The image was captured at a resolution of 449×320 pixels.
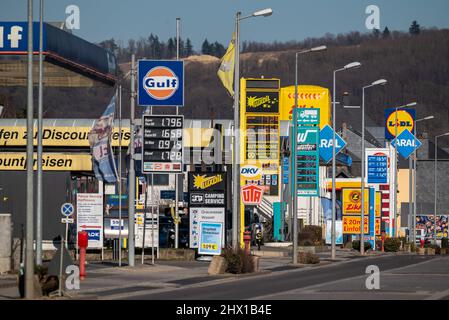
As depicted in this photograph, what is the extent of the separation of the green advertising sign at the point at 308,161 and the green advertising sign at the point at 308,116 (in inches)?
15.5

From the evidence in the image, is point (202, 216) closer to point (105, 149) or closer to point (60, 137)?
point (105, 149)

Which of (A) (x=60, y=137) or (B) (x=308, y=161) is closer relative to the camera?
(B) (x=308, y=161)

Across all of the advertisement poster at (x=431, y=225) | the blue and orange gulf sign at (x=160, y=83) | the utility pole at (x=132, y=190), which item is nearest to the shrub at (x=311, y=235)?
the blue and orange gulf sign at (x=160, y=83)

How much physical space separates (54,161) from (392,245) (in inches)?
932

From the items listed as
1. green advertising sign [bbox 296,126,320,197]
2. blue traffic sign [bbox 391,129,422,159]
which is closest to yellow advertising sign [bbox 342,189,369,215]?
green advertising sign [bbox 296,126,320,197]

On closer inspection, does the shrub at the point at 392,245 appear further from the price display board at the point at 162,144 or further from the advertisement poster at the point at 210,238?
the price display board at the point at 162,144

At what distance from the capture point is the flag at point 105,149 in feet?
135

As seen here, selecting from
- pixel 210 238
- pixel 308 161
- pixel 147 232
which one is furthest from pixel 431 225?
pixel 210 238

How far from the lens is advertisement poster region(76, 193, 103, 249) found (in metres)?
45.4

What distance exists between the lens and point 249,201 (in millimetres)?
46062

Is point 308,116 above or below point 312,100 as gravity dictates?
below

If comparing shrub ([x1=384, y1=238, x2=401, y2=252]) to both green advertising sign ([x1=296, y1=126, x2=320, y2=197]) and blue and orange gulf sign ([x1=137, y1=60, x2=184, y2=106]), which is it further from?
blue and orange gulf sign ([x1=137, y1=60, x2=184, y2=106])

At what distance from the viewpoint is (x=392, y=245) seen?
7881 cm

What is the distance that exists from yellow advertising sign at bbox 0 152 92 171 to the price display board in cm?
3161
